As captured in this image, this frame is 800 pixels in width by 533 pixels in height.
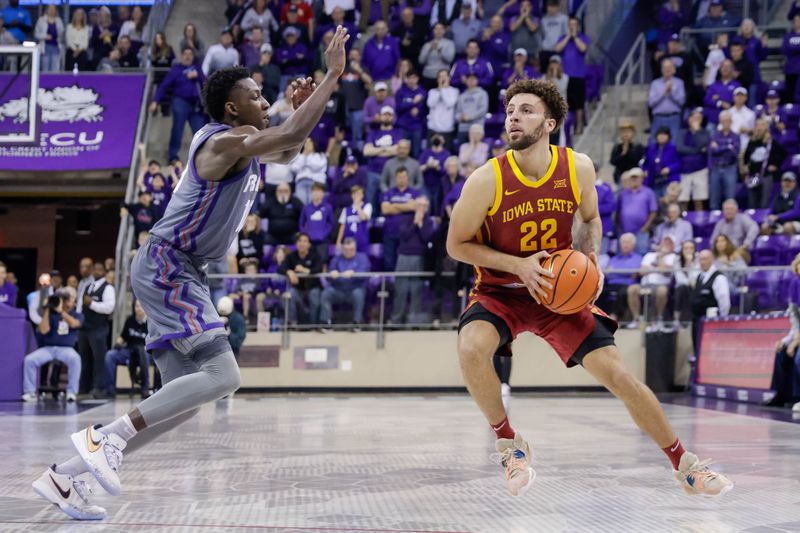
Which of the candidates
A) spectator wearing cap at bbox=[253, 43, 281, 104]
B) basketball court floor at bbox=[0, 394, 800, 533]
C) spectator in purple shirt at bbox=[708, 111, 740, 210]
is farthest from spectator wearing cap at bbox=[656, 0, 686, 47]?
basketball court floor at bbox=[0, 394, 800, 533]

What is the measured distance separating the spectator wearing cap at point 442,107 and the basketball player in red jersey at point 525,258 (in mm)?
11651

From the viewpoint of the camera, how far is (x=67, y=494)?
4.67m

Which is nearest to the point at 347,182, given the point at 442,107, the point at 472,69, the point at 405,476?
the point at 442,107

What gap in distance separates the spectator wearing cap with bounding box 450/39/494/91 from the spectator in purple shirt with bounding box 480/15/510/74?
0.45 meters

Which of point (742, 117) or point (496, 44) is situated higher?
point (496, 44)

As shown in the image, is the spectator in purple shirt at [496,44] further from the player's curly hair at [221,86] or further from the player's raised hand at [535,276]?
the player's raised hand at [535,276]

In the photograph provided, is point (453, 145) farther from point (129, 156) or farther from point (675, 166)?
point (129, 156)

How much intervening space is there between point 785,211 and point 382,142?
616 cm

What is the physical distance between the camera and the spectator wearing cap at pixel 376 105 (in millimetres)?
16972

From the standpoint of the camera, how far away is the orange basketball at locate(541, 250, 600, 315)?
4.76 meters

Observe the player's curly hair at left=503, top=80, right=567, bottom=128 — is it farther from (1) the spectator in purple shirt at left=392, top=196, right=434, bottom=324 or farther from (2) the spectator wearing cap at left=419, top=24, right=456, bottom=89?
(2) the spectator wearing cap at left=419, top=24, right=456, bottom=89

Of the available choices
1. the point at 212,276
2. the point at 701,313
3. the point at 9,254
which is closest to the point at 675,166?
the point at 701,313

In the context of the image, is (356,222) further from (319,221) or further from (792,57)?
(792,57)

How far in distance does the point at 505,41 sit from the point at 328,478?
43.1ft
